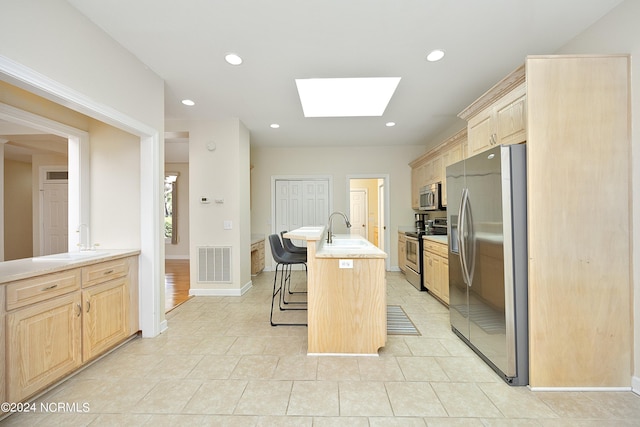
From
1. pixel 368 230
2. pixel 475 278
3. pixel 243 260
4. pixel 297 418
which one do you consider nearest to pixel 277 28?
A: pixel 475 278

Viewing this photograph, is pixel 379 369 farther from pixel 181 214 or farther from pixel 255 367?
pixel 181 214

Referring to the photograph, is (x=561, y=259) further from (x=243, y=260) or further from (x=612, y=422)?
(x=243, y=260)

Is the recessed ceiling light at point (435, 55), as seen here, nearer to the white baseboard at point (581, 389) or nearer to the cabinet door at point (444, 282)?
the cabinet door at point (444, 282)

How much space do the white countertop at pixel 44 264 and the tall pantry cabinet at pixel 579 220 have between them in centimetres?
339

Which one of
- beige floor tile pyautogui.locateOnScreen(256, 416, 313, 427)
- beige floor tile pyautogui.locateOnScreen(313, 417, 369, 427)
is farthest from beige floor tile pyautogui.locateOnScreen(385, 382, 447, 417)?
beige floor tile pyautogui.locateOnScreen(256, 416, 313, 427)

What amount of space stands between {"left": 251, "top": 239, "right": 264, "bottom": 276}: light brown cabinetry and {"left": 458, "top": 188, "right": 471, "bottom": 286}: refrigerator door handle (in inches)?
148

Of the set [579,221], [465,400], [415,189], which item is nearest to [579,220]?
[579,221]

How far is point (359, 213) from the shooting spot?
26.8ft

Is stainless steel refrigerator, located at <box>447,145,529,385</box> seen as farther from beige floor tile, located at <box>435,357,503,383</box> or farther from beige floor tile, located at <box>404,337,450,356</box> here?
beige floor tile, located at <box>404,337,450,356</box>

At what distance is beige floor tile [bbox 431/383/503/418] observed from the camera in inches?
63.7

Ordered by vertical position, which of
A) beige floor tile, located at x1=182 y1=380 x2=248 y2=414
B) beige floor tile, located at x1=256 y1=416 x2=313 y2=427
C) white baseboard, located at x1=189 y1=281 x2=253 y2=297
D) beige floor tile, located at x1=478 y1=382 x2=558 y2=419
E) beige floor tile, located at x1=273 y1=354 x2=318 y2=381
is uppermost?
white baseboard, located at x1=189 y1=281 x2=253 y2=297

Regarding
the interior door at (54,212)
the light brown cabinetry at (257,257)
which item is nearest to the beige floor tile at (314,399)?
the light brown cabinetry at (257,257)

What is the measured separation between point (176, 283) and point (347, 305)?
404 centimetres

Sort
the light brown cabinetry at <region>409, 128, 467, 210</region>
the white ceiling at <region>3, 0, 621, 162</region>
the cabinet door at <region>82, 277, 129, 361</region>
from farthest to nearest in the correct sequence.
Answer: the light brown cabinetry at <region>409, 128, 467, 210</region> → the cabinet door at <region>82, 277, 129, 361</region> → the white ceiling at <region>3, 0, 621, 162</region>
